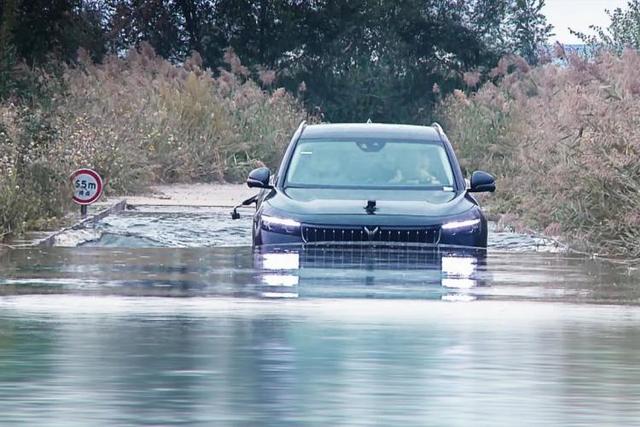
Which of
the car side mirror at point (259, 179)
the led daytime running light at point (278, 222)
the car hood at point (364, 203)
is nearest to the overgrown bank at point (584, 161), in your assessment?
the car hood at point (364, 203)

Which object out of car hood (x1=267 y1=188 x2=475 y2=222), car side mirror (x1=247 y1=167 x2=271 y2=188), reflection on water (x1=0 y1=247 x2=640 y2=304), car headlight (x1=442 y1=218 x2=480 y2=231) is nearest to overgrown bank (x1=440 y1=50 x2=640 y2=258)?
reflection on water (x1=0 y1=247 x2=640 y2=304)

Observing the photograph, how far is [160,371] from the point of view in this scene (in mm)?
11203

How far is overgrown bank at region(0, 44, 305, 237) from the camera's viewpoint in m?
27.5

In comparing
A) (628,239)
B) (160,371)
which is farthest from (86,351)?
(628,239)

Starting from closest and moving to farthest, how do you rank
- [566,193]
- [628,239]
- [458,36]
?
[628,239], [566,193], [458,36]

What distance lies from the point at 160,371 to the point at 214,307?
3.82 m

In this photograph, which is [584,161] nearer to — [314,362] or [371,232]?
[371,232]

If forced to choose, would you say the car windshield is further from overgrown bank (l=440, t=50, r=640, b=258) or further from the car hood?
overgrown bank (l=440, t=50, r=640, b=258)

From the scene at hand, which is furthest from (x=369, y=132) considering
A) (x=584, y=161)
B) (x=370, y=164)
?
(x=584, y=161)

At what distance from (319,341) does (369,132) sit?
7.89 m

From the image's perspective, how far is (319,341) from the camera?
12.6 metres

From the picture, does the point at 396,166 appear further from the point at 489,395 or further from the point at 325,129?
the point at 489,395

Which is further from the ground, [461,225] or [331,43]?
[331,43]

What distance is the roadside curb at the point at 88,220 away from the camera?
894 inches
